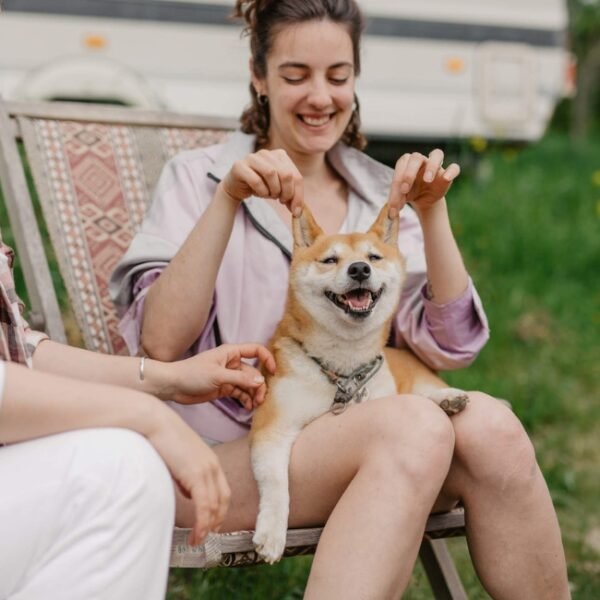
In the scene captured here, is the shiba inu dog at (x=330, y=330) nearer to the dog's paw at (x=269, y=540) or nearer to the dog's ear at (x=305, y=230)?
the dog's ear at (x=305, y=230)

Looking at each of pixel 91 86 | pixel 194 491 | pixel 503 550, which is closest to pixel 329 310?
pixel 503 550

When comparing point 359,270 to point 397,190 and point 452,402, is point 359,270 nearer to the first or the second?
point 397,190

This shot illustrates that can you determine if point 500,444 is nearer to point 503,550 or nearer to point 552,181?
point 503,550

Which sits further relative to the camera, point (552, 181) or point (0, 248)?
point (552, 181)

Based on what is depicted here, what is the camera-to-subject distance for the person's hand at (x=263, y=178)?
2.01 meters

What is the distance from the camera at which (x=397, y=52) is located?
210 inches

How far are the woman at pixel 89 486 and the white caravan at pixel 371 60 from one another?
10.3ft

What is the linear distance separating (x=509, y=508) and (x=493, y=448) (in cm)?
12

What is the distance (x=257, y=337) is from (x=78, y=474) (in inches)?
38.6

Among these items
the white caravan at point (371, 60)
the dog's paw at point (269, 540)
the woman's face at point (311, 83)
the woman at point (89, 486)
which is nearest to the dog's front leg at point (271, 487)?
the dog's paw at point (269, 540)

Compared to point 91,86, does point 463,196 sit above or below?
below

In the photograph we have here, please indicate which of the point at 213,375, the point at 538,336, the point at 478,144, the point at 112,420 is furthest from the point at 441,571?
the point at 478,144

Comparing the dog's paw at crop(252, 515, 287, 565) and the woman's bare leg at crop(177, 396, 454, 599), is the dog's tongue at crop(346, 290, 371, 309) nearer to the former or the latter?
the woman's bare leg at crop(177, 396, 454, 599)

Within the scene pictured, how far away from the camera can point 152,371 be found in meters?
1.95
